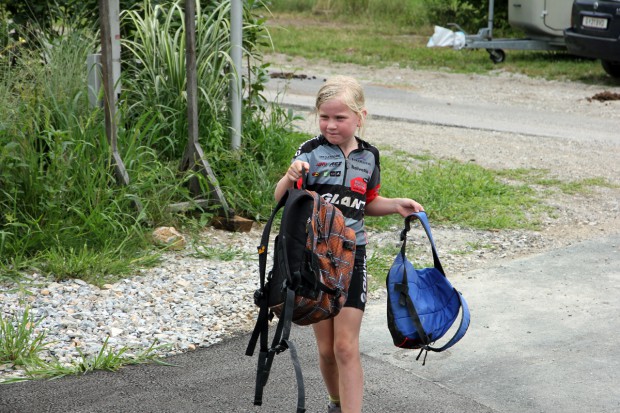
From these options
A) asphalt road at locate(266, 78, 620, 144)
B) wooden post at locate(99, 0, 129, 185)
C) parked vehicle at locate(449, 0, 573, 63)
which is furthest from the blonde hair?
parked vehicle at locate(449, 0, 573, 63)

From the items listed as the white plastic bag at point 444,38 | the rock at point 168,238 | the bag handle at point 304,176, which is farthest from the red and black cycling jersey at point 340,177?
the white plastic bag at point 444,38

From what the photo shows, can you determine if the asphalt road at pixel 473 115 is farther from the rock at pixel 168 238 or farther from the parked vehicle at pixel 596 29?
the rock at pixel 168 238

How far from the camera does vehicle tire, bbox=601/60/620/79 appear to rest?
14.9 m

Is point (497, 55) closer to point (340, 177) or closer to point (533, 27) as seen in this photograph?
point (533, 27)

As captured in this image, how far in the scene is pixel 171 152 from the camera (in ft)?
23.7

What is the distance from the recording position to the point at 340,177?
12.5ft

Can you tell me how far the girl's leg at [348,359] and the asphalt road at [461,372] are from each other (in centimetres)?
50

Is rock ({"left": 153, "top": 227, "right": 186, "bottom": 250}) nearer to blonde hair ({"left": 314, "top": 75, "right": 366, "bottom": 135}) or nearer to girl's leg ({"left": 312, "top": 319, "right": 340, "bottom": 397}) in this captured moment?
girl's leg ({"left": 312, "top": 319, "right": 340, "bottom": 397})

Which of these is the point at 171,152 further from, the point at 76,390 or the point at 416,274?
the point at 416,274

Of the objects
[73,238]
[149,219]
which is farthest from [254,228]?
[73,238]

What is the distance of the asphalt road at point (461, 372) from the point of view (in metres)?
4.25

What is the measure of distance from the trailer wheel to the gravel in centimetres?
647

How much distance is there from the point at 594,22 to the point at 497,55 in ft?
10.9

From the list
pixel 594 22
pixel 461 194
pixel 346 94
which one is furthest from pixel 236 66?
pixel 594 22
